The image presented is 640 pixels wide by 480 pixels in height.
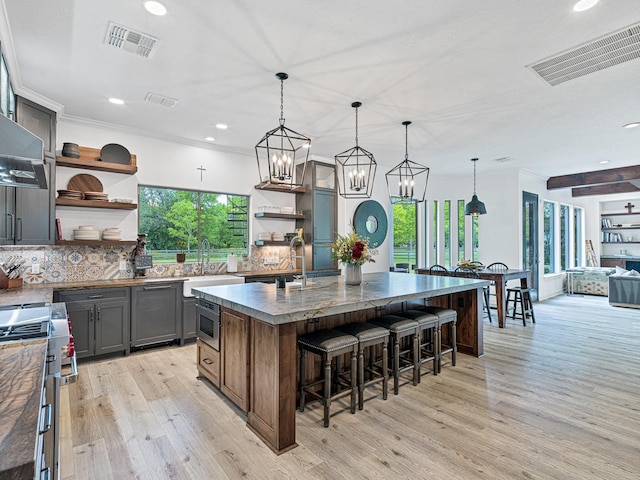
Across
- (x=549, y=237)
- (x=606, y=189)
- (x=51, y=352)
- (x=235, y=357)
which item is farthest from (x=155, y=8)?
(x=606, y=189)

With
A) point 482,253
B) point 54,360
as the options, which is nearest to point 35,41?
point 54,360

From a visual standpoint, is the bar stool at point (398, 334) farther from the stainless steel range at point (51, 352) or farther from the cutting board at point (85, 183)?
the cutting board at point (85, 183)

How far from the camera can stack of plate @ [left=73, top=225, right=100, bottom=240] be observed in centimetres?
429

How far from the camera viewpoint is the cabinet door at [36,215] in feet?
11.9

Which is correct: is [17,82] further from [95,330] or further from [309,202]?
[309,202]

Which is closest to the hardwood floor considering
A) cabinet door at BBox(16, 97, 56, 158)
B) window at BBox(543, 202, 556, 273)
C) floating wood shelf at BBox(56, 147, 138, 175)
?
floating wood shelf at BBox(56, 147, 138, 175)

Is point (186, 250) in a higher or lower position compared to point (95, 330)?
higher

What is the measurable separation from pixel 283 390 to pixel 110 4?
9.17ft

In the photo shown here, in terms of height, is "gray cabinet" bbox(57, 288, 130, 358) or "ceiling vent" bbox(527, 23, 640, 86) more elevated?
"ceiling vent" bbox(527, 23, 640, 86)

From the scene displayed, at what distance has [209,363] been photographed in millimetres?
3344

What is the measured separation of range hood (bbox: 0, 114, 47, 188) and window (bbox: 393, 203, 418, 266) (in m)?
6.93

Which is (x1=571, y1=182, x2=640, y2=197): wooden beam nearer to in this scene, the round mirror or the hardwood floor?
the round mirror

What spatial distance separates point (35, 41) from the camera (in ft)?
8.86

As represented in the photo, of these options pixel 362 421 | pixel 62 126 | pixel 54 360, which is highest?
pixel 62 126
